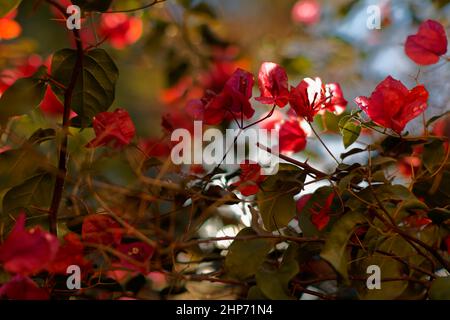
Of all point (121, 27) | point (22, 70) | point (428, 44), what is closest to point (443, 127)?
point (428, 44)

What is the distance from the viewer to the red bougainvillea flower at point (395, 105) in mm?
569

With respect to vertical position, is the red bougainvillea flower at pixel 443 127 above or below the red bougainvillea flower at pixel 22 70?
below

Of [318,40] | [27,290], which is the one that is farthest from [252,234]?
[318,40]

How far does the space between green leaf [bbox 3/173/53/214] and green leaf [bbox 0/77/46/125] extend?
0.05 metres

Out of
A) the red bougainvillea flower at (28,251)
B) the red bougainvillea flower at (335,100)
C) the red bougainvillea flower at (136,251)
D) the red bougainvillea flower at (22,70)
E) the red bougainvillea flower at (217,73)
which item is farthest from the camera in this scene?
the red bougainvillea flower at (217,73)

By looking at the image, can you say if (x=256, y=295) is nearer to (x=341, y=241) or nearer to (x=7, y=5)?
(x=341, y=241)

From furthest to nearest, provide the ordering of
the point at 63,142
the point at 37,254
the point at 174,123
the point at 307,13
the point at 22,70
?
the point at 307,13 < the point at 22,70 < the point at 174,123 < the point at 63,142 < the point at 37,254

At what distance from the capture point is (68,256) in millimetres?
500

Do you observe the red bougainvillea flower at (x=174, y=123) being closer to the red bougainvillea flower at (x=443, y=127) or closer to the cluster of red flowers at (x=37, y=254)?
the cluster of red flowers at (x=37, y=254)

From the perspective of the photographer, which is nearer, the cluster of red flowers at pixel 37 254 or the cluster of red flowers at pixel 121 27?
the cluster of red flowers at pixel 37 254

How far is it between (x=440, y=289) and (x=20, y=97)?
0.36 meters

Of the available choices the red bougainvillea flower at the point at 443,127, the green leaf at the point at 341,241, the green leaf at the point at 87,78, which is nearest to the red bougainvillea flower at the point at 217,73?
the red bougainvillea flower at the point at 443,127

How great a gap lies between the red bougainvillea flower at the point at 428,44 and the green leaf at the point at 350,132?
0.12 meters

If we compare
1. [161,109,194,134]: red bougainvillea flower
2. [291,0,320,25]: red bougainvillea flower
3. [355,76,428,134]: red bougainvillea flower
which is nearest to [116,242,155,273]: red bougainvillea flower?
[161,109,194,134]: red bougainvillea flower
